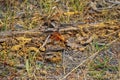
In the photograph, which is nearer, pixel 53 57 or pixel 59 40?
pixel 53 57

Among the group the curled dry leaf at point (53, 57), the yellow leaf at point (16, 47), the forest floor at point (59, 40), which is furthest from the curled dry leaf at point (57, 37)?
the yellow leaf at point (16, 47)

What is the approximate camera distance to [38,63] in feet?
7.16

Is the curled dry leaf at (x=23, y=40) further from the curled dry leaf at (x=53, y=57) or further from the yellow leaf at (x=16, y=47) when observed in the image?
the curled dry leaf at (x=53, y=57)

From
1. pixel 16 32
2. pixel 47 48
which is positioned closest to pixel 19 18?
pixel 16 32

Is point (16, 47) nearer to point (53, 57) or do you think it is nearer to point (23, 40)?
point (23, 40)

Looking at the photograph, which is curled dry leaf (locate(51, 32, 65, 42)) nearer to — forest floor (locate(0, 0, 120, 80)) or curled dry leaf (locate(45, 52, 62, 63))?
forest floor (locate(0, 0, 120, 80))

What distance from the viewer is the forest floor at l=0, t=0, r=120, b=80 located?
212 centimetres

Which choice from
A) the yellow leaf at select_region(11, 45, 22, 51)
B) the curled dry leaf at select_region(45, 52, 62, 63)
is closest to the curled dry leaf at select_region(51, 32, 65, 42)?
the curled dry leaf at select_region(45, 52, 62, 63)

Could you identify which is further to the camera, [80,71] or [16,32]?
[16,32]

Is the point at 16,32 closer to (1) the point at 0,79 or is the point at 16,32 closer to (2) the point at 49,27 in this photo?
(2) the point at 49,27

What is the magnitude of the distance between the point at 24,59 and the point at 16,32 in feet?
0.99

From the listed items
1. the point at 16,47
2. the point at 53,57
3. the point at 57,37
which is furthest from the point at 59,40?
the point at 16,47

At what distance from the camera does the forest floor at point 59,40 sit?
6.97ft

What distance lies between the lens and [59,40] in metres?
2.39
